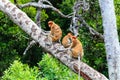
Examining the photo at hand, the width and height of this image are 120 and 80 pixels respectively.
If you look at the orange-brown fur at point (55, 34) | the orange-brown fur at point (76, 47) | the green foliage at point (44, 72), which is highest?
the orange-brown fur at point (55, 34)

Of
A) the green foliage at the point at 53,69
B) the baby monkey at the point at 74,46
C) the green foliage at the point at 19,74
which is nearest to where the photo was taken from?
the baby monkey at the point at 74,46

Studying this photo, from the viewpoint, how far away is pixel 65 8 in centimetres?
1204

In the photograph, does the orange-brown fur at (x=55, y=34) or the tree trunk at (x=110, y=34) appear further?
the orange-brown fur at (x=55, y=34)

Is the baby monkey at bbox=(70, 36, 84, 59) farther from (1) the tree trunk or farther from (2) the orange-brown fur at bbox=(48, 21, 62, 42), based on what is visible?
(1) the tree trunk

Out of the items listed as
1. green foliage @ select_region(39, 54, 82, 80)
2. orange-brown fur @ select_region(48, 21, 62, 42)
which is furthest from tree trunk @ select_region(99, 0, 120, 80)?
green foliage @ select_region(39, 54, 82, 80)

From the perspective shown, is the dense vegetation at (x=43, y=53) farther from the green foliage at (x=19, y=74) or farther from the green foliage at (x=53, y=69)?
the green foliage at (x=19, y=74)

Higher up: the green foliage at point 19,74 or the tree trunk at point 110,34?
the tree trunk at point 110,34

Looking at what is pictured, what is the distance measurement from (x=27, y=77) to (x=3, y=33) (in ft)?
14.3

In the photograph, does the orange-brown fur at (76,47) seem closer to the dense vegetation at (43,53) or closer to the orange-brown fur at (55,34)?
the orange-brown fur at (55,34)

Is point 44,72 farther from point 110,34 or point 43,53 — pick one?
point 110,34

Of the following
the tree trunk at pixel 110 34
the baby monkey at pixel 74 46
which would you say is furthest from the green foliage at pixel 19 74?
the tree trunk at pixel 110 34

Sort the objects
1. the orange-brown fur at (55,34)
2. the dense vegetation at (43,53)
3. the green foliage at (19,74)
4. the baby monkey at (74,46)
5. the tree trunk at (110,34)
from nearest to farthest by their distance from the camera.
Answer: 1. the tree trunk at (110,34)
2. the baby monkey at (74,46)
3. the orange-brown fur at (55,34)
4. the green foliage at (19,74)
5. the dense vegetation at (43,53)

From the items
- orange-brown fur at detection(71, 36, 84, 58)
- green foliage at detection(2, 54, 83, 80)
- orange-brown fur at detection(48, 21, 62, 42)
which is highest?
orange-brown fur at detection(48, 21, 62, 42)

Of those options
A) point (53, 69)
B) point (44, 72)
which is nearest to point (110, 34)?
point (53, 69)
